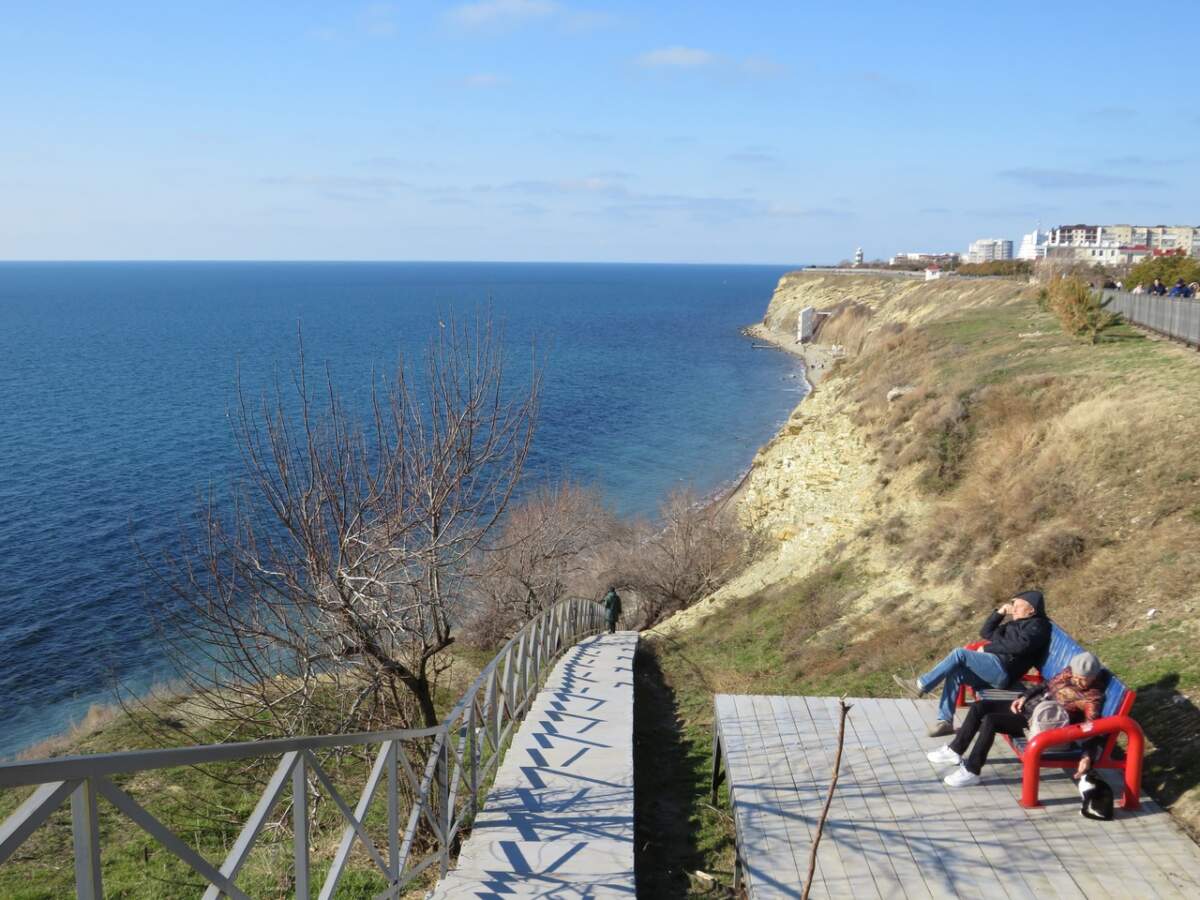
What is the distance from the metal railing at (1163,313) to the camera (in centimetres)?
2273

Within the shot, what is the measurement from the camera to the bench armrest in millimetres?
6723

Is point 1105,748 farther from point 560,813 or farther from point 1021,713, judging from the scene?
point 560,813

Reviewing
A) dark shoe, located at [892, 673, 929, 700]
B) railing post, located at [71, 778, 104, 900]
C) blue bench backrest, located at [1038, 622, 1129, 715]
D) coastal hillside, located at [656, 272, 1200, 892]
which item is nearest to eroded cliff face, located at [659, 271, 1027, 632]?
coastal hillside, located at [656, 272, 1200, 892]

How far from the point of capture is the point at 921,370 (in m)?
27.4

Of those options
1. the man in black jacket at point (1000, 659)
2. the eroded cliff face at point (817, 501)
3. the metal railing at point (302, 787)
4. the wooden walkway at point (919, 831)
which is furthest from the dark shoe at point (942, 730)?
the eroded cliff face at point (817, 501)

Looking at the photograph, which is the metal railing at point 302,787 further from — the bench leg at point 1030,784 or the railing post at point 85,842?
the bench leg at point 1030,784

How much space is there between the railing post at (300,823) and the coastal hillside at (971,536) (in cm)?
379

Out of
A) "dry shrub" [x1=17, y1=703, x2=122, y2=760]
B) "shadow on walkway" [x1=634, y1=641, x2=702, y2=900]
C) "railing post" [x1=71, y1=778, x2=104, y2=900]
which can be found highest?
"railing post" [x1=71, y1=778, x2=104, y2=900]

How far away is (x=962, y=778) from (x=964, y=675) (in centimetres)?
125

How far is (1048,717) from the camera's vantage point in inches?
278

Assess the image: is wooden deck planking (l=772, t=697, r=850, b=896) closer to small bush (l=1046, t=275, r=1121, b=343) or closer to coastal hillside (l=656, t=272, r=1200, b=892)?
coastal hillside (l=656, t=272, r=1200, b=892)

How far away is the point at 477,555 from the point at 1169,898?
25.5 meters

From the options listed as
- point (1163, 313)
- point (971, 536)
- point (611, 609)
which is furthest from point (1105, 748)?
point (1163, 313)

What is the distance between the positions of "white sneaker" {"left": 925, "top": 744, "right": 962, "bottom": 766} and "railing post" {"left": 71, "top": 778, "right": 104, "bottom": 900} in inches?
260
